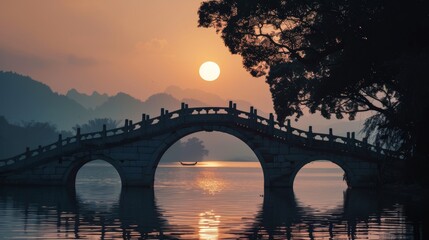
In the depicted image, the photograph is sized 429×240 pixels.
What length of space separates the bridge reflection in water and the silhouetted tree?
3.31 meters

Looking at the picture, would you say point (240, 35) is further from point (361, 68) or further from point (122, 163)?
point (122, 163)

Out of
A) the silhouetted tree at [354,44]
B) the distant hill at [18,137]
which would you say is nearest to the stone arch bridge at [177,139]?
the silhouetted tree at [354,44]

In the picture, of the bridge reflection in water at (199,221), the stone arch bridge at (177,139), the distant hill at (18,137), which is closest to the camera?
the bridge reflection in water at (199,221)

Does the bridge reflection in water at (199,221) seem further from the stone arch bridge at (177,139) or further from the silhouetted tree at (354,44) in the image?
the stone arch bridge at (177,139)

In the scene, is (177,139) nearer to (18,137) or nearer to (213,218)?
(213,218)

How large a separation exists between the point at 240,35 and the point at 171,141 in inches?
805

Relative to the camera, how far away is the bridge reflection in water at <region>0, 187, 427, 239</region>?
21203 millimetres

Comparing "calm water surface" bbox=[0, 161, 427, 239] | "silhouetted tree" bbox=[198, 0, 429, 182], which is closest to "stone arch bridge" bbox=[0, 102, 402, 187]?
"calm water surface" bbox=[0, 161, 427, 239]

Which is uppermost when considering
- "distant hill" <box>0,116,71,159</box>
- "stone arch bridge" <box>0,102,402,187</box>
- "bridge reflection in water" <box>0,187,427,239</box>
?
"distant hill" <box>0,116,71,159</box>

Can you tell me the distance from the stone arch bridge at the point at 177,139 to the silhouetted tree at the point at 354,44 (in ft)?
52.2

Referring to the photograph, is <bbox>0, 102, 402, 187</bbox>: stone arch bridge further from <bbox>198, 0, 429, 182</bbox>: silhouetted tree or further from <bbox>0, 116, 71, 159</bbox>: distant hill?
<bbox>0, 116, 71, 159</bbox>: distant hill

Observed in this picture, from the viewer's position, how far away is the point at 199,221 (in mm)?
25406

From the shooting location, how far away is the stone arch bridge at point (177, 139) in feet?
161

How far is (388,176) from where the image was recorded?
44094mm
